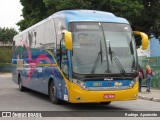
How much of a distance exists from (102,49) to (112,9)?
17538mm

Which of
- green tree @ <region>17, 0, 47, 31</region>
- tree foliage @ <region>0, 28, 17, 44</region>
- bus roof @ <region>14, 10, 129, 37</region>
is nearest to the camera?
bus roof @ <region>14, 10, 129, 37</region>

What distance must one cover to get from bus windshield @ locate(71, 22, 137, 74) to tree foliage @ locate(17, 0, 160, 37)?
53.8 feet

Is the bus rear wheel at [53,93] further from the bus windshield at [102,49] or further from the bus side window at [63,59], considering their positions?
the bus windshield at [102,49]

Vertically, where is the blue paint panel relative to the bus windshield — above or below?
below

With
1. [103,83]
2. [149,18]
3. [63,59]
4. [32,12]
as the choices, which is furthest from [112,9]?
[103,83]

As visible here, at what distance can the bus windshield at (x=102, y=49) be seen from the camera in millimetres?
13883

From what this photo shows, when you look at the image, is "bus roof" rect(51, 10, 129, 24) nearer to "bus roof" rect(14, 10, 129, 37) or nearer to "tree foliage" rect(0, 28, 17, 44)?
"bus roof" rect(14, 10, 129, 37)

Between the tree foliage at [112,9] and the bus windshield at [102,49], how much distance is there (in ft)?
53.8

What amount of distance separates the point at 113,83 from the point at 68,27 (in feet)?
8.25

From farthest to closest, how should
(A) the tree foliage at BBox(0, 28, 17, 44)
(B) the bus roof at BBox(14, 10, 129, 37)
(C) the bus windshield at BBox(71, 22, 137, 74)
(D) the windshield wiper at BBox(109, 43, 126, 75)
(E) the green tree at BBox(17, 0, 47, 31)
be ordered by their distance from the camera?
(A) the tree foliage at BBox(0, 28, 17, 44)
(E) the green tree at BBox(17, 0, 47, 31)
(B) the bus roof at BBox(14, 10, 129, 37)
(D) the windshield wiper at BBox(109, 43, 126, 75)
(C) the bus windshield at BBox(71, 22, 137, 74)

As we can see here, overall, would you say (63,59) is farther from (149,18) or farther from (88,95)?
(149,18)

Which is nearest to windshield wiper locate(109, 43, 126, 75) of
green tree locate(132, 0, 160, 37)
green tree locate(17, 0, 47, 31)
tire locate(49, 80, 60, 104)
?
tire locate(49, 80, 60, 104)

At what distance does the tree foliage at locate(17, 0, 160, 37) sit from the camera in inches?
1220

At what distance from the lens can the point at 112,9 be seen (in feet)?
102
